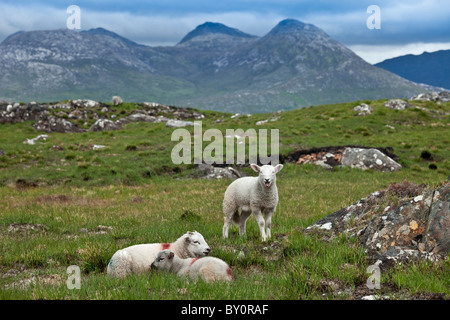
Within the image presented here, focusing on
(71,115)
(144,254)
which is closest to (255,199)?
(144,254)

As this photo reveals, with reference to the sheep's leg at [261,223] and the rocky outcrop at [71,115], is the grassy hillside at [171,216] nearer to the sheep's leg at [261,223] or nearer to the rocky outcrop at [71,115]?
the sheep's leg at [261,223]

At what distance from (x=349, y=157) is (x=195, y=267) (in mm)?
24878

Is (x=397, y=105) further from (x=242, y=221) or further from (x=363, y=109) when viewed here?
(x=242, y=221)

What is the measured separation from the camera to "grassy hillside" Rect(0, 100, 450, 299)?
6.46 m

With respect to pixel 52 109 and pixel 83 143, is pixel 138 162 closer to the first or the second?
pixel 83 143

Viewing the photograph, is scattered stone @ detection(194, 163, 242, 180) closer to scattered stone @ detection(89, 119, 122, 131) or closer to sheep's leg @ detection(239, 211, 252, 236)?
sheep's leg @ detection(239, 211, 252, 236)

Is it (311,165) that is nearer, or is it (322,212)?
(322,212)

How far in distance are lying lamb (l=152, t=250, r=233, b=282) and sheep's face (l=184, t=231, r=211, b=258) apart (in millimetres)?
513

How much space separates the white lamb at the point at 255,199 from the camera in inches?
430

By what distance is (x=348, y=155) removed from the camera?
99.2 feet

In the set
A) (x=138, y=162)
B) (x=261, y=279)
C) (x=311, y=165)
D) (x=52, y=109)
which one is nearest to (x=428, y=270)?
(x=261, y=279)

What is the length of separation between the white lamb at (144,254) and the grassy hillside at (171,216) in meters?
0.49

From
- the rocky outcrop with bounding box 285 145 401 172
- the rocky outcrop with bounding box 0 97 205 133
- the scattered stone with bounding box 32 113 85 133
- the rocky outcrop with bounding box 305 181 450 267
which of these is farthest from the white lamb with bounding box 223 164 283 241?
the scattered stone with bounding box 32 113 85 133

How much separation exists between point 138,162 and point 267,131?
17.1 meters
